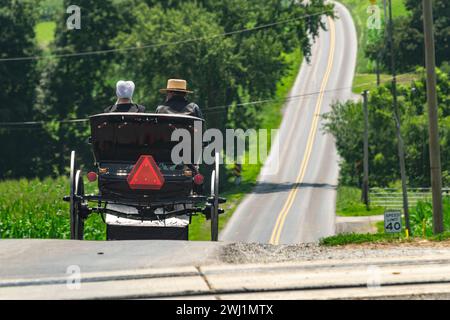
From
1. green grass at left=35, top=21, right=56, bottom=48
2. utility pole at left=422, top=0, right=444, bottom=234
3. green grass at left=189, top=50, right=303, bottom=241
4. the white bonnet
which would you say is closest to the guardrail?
green grass at left=189, top=50, right=303, bottom=241

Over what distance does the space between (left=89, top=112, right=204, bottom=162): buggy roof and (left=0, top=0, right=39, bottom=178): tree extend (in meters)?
61.9

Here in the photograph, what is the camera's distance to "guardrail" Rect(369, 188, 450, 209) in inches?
2630

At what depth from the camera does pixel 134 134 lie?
54.0 feet

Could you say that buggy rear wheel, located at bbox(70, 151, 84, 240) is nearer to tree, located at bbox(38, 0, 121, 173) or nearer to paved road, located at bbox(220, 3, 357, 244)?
paved road, located at bbox(220, 3, 357, 244)

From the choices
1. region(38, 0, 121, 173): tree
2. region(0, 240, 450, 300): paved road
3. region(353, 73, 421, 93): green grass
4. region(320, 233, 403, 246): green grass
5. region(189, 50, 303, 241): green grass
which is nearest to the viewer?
region(0, 240, 450, 300): paved road

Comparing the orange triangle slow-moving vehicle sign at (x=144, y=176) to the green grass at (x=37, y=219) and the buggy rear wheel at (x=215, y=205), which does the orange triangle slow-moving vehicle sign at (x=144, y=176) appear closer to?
the buggy rear wheel at (x=215, y=205)

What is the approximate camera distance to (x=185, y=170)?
16703 millimetres

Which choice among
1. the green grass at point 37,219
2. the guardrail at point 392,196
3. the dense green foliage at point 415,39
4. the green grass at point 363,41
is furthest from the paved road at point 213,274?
the dense green foliage at point 415,39

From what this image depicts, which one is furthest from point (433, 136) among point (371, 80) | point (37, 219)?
point (371, 80)

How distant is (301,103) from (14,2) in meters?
36.3

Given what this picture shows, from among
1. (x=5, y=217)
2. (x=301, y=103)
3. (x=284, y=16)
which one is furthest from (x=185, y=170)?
(x=301, y=103)

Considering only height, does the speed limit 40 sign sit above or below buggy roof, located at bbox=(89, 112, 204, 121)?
below

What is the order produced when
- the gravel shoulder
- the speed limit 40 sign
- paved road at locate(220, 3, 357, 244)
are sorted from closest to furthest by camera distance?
the gravel shoulder, the speed limit 40 sign, paved road at locate(220, 3, 357, 244)
